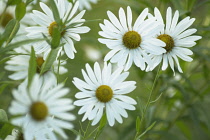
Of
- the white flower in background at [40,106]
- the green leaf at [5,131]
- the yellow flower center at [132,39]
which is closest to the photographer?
the white flower in background at [40,106]

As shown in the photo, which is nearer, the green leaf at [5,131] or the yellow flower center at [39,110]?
the yellow flower center at [39,110]

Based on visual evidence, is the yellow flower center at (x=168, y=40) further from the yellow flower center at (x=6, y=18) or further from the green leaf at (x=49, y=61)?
the yellow flower center at (x=6, y=18)

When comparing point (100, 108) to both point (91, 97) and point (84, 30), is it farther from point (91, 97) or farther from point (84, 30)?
point (84, 30)

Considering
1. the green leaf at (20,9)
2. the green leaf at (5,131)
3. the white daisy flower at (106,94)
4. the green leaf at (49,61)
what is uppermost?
the green leaf at (20,9)

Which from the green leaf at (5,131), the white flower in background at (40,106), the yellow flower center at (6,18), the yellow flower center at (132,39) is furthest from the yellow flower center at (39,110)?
the yellow flower center at (6,18)

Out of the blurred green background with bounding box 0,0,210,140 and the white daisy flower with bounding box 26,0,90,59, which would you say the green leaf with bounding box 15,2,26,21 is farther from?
the blurred green background with bounding box 0,0,210,140

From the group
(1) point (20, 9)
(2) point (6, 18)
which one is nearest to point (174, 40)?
(1) point (20, 9)

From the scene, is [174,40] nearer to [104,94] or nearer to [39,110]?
[104,94]
